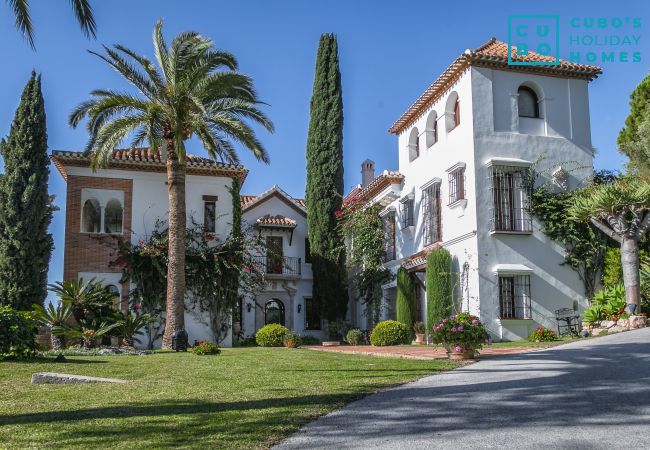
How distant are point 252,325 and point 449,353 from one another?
18747 mm

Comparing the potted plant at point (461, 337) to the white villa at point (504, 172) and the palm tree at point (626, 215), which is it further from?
the white villa at point (504, 172)

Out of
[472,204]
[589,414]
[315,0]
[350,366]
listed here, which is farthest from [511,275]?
[589,414]

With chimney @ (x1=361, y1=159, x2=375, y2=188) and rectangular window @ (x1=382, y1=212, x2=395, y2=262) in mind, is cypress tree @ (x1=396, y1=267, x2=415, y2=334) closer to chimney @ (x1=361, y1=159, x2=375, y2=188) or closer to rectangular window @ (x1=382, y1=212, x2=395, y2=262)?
rectangular window @ (x1=382, y1=212, x2=395, y2=262)

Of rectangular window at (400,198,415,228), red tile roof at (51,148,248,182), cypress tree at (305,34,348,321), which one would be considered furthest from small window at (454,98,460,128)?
red tile roof at (51,148,248,182)

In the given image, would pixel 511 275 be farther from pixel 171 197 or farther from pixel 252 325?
pixel 252 325

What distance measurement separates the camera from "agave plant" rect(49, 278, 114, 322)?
63.3 ft

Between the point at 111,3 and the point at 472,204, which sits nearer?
the point at 111,3

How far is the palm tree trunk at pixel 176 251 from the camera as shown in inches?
728

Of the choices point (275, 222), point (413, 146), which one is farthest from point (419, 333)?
point (275, 222)

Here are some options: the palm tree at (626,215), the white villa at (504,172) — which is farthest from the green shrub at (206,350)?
the palm tree at (626,215)

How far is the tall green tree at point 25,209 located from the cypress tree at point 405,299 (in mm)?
11819

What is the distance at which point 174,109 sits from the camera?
18250 mm

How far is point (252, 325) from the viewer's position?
A: 3028 cm

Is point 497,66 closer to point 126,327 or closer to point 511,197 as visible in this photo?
point 511,197
